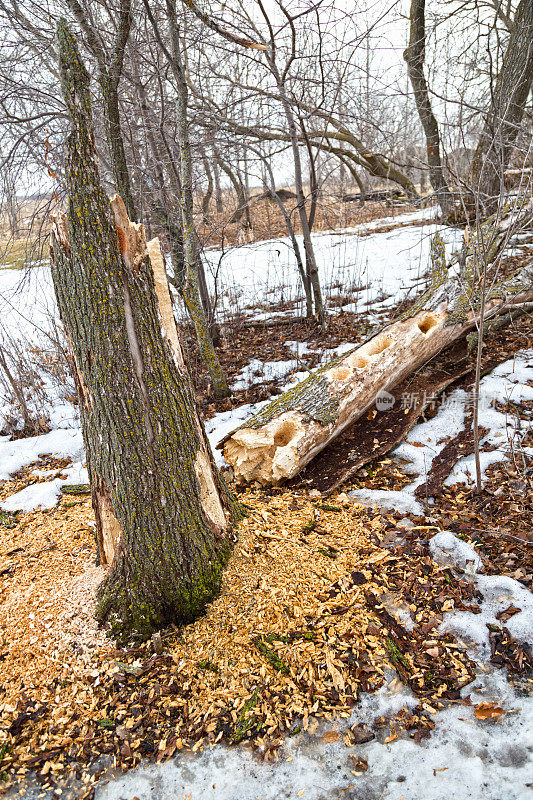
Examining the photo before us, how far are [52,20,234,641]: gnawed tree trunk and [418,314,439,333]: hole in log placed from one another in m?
A: 2.79

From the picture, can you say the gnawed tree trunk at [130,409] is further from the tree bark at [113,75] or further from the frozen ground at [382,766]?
the tree bark at [113,75]

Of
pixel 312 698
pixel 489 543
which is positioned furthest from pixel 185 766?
pixel 489 543

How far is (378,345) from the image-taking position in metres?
4.05

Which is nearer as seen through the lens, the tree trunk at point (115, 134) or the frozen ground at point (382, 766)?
the frozen ground at point (382, 766)

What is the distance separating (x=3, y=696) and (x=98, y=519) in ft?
2.77

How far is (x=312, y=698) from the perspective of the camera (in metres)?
1.91

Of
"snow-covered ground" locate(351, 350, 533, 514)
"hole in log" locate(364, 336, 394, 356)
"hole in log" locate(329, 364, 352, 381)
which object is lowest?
"snow-covered ground" locate(351, 350, 533, 514)

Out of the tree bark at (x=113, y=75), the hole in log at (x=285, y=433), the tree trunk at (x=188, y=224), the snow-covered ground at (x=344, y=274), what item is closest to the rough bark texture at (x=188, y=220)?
the tree trunk at (x=188, y=224)

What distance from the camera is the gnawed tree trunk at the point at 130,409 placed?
190 centimetres

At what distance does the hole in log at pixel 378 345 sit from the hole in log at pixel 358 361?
98mm

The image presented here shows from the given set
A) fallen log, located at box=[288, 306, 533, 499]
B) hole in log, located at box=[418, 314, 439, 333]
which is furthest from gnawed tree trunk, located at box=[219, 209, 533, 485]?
fallen log, located at box=[288, 306, 533, 499]

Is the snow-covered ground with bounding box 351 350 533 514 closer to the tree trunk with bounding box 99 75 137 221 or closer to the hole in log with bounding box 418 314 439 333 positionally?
the hole in log with bounding box 418 314 439 333

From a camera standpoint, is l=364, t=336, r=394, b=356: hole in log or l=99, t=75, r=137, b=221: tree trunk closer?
l=364, t=336, r=394, b=356: hole in log

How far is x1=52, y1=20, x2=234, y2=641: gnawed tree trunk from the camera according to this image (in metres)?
1.90
